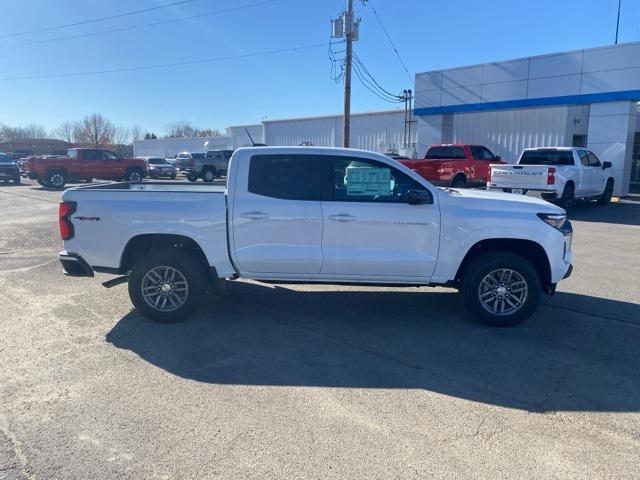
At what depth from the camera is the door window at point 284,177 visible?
17.5ft

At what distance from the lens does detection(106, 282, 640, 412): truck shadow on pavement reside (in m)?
4.06

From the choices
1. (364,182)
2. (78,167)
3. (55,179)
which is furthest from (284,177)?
(55,179)

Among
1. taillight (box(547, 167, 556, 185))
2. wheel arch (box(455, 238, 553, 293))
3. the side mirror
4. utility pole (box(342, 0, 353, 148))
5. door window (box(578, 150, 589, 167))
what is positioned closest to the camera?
the side mirror

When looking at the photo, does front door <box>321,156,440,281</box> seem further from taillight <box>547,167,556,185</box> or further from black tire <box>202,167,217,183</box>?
black tire <box>202,167,217,183</box>

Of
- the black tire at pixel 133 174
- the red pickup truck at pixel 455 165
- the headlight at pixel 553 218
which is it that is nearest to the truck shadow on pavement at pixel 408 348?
the headlight at pixel 553 218

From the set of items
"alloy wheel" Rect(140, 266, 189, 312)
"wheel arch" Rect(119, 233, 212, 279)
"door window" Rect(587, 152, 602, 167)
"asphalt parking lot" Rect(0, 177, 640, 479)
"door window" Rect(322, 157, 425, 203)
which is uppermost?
"door window" Rect(587, 152, 602, 167)

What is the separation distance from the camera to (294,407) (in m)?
3.71

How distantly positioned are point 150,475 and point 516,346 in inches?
138

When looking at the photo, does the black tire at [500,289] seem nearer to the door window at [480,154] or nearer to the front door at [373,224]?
the front door at [373,224]

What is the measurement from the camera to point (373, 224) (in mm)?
5227

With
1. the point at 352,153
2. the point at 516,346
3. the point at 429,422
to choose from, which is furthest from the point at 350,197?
the point at 429,422

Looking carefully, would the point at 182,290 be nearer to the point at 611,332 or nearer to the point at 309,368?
the point at 309,368

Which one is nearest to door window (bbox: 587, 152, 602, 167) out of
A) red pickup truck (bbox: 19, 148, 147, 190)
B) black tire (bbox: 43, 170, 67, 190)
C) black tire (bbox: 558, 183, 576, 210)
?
black tire (bbox: 558, 183, 576, 210)

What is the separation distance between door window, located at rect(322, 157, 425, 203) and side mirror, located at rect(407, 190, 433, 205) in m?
0.12
